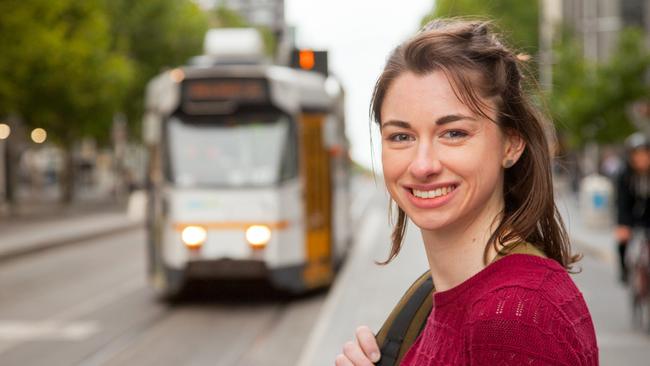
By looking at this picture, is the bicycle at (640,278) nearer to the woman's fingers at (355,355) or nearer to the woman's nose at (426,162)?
the woman's fingers at (355,355)

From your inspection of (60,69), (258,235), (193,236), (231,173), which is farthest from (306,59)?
(60,69)

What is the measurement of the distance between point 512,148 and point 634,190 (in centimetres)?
721

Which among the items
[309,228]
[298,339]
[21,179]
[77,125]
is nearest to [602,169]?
[77,125]

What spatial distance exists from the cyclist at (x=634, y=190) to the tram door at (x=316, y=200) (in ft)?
14.1

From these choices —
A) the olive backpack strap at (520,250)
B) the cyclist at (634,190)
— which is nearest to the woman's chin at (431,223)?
the olive backpack strap at (520,250)

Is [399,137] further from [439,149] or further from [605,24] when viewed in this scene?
[605,24]

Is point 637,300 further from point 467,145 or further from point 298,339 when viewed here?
point 467,145

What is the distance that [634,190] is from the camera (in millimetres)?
8438

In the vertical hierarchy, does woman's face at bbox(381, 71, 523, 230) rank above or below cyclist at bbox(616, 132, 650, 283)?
above

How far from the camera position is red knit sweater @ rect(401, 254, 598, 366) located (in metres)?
1.30

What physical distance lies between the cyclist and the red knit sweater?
23.2 feet

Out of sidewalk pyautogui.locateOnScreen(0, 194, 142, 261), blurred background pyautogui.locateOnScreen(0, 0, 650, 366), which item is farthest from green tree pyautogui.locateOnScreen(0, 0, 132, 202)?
blurred background pyautogui.locateOnScreen(0, 0, 650, 366)

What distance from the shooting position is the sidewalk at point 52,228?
65.6 ft

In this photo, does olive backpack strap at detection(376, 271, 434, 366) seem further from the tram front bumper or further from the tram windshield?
the tram windshield
